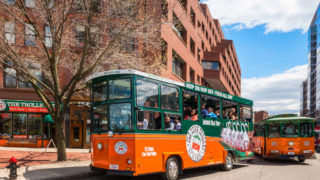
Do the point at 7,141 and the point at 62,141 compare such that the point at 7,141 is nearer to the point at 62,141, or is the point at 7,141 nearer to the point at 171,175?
the point at 62,141

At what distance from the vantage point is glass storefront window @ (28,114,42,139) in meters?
26.0

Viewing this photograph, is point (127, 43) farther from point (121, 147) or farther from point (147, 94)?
point (121, 147)

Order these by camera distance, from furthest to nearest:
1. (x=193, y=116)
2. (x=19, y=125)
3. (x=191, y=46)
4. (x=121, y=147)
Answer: (x=191, y=46), (x=19, y=125), (x=193, y=116), (x=121, y=147)

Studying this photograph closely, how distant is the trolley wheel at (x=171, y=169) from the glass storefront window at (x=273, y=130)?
9.69 m

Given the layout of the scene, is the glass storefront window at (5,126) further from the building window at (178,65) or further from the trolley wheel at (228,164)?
the trolley wheel at (228,164)

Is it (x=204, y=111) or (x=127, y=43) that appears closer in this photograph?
(x=204, y=111)

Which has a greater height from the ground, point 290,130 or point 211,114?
point 211,114

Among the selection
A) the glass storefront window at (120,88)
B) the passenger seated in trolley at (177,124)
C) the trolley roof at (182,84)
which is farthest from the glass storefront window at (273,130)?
the glass storefront window at (120,88)

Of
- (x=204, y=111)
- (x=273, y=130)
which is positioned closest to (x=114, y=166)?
(x=204, y=111)

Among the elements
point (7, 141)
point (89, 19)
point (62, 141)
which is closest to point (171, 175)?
point (62, 141)

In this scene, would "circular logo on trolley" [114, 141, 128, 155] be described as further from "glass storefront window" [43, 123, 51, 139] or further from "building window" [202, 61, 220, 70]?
"building window" [202, 61, 220, 70]

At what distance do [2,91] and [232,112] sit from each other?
1886 cm

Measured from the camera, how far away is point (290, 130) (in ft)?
58.4

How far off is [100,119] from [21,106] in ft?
58.8
